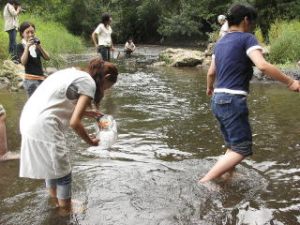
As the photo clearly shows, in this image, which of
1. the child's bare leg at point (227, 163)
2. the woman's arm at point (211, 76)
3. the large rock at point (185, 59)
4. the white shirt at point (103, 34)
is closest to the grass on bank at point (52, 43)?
the white shirt at point (103, 34)

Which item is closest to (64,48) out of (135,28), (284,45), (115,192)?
→ (284,45)

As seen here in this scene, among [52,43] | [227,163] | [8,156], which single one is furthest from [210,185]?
[52,43]

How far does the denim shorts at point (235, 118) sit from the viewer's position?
437 cm

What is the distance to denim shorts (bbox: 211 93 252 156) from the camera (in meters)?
4.37

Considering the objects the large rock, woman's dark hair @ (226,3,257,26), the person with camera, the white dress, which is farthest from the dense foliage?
the white dress

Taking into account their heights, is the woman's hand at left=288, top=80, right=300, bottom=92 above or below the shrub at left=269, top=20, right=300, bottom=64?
above

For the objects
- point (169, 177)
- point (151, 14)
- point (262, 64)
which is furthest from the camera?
point (151, 14)

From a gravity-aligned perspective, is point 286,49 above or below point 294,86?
below

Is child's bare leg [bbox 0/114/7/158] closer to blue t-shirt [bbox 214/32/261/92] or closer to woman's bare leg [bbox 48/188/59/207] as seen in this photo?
woman's bare leg [bbox 48/188/59/207]

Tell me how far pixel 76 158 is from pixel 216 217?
233cm

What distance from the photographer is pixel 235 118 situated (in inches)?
173

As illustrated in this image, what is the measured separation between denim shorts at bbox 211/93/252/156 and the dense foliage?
22484 mm

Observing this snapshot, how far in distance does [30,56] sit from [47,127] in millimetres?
3718

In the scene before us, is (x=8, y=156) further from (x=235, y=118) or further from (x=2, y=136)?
(x=235, y=118)
